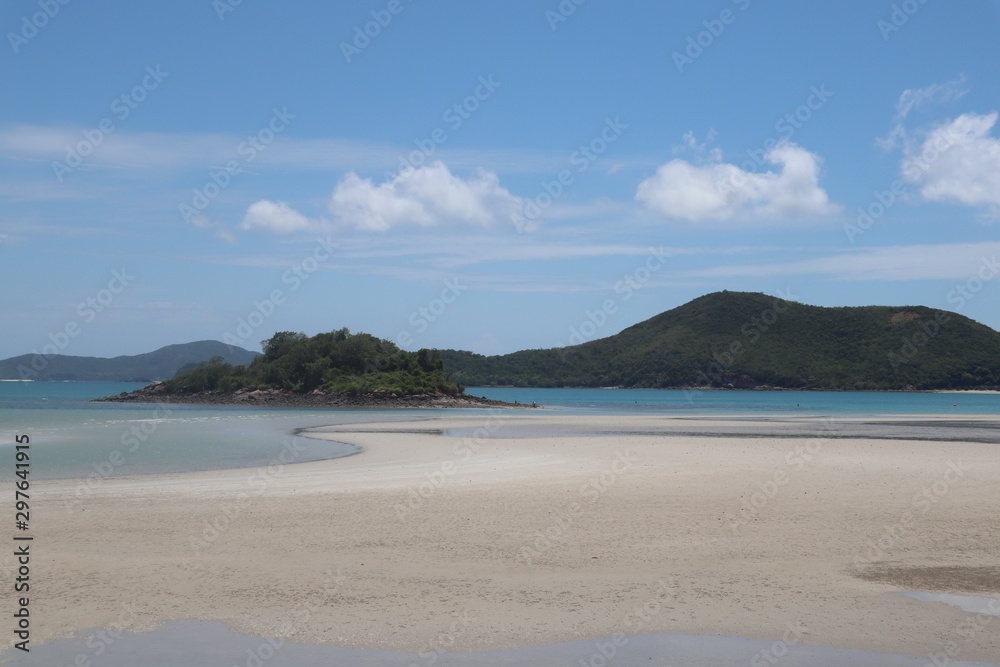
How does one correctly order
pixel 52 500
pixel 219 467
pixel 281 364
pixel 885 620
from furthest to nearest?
pixel 281 364 < pixel 219 467 < pixel 52 500 < pixel 885 620

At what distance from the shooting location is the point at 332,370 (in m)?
96.2

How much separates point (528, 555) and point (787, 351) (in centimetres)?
15109

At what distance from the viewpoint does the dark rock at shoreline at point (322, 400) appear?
280ft

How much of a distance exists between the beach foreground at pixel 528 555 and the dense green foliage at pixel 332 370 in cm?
7259

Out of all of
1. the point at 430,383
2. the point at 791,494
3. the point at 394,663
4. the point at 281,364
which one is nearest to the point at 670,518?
the point at 791,494

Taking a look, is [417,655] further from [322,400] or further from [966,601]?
[322,400]

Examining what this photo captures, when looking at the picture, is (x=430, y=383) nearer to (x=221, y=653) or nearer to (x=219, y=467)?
(x=219, y=467)

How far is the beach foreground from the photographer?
7.77m

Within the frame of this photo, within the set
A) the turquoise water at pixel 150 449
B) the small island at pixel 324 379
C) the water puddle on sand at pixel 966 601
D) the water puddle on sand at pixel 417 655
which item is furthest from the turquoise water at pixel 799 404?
the water puddle on sand at pixel 417 655

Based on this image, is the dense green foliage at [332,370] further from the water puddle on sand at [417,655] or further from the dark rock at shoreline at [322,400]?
the water puddle on sand at [417,655]

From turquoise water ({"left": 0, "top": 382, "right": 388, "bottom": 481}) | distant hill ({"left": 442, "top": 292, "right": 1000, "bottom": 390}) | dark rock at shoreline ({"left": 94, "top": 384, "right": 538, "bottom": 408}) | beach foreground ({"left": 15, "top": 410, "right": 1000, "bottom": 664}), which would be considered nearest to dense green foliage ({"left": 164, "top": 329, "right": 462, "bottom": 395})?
dark rock at shoreline ({"left": 94, "top": 384, "right": 538, "bottom": 408})

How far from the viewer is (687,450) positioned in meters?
24.5

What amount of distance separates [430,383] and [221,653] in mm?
84145

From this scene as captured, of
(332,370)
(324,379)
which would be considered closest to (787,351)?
(332,370)
